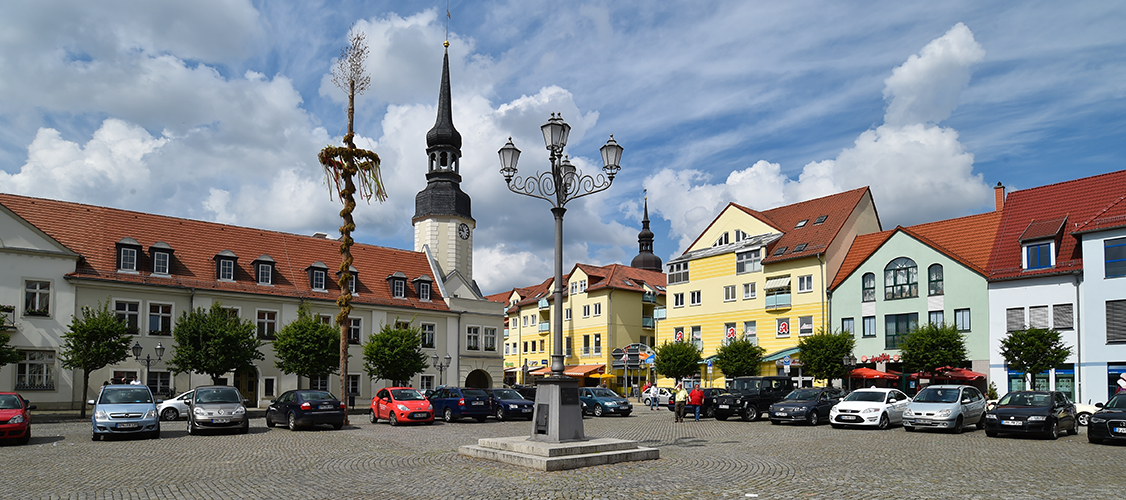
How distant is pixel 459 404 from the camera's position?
3162cm

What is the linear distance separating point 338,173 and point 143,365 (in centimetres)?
1905

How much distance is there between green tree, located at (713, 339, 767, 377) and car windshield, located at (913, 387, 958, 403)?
2319 centimetres

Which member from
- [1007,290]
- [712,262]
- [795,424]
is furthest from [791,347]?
[795,424]

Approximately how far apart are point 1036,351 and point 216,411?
1272 inches

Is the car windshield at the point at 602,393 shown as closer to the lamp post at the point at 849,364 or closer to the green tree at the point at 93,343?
the lamp post at the point at 849,364

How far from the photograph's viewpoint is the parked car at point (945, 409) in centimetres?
2408

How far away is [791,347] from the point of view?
50.7 meters

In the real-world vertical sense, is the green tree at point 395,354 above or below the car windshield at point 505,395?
above

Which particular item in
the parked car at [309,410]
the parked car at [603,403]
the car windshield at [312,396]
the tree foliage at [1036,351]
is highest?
the tree foliage at [1036,351]

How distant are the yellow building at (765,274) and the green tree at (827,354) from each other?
3.82m

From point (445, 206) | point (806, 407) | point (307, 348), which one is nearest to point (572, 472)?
point (806, 407)

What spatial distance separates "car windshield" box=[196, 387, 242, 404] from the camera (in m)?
23.8

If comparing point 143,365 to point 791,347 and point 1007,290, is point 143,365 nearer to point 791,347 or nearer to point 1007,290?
point 791,347

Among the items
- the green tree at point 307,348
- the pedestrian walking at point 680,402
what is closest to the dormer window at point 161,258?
the green tree at point 307,348
